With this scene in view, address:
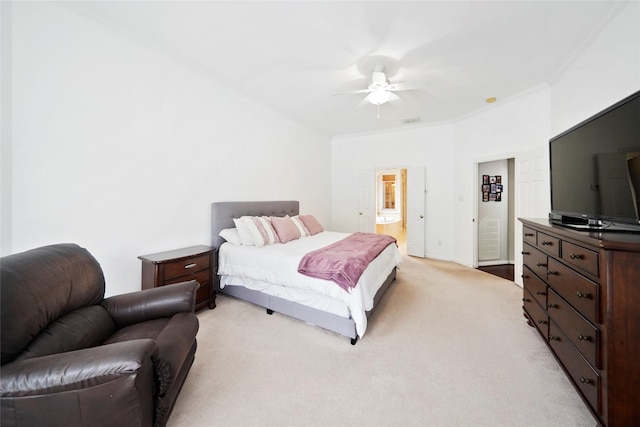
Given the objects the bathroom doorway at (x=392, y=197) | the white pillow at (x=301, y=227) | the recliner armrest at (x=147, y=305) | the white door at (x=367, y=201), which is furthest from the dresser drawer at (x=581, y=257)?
the bathroom doorway at (x=392, y=197)

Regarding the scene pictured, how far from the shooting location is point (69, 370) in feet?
3.20

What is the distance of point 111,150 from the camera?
2223 mm

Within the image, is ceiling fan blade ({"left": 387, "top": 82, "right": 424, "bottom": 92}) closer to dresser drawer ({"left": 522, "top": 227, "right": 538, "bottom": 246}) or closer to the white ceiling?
the white ceiling

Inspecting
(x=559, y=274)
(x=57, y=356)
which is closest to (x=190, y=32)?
(x=57, y=356)

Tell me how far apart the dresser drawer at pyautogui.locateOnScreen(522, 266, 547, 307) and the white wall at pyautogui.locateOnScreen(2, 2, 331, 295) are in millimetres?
3629

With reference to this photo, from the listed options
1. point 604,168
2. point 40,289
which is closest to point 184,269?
point 40,289

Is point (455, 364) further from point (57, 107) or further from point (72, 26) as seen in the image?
point (72, 26)

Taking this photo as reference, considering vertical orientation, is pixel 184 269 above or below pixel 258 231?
below

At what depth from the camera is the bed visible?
2107mm

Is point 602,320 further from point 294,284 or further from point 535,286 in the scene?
point 294,284

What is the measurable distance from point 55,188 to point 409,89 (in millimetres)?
4022

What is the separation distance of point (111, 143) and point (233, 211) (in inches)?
59.6

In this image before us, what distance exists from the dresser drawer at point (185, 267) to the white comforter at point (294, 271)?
0.99 feet

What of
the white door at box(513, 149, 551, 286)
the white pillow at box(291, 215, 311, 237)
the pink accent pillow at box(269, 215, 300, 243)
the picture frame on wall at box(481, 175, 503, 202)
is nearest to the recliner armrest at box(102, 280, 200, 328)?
the pink accent pillow at box(269, 215, 300, 243)
